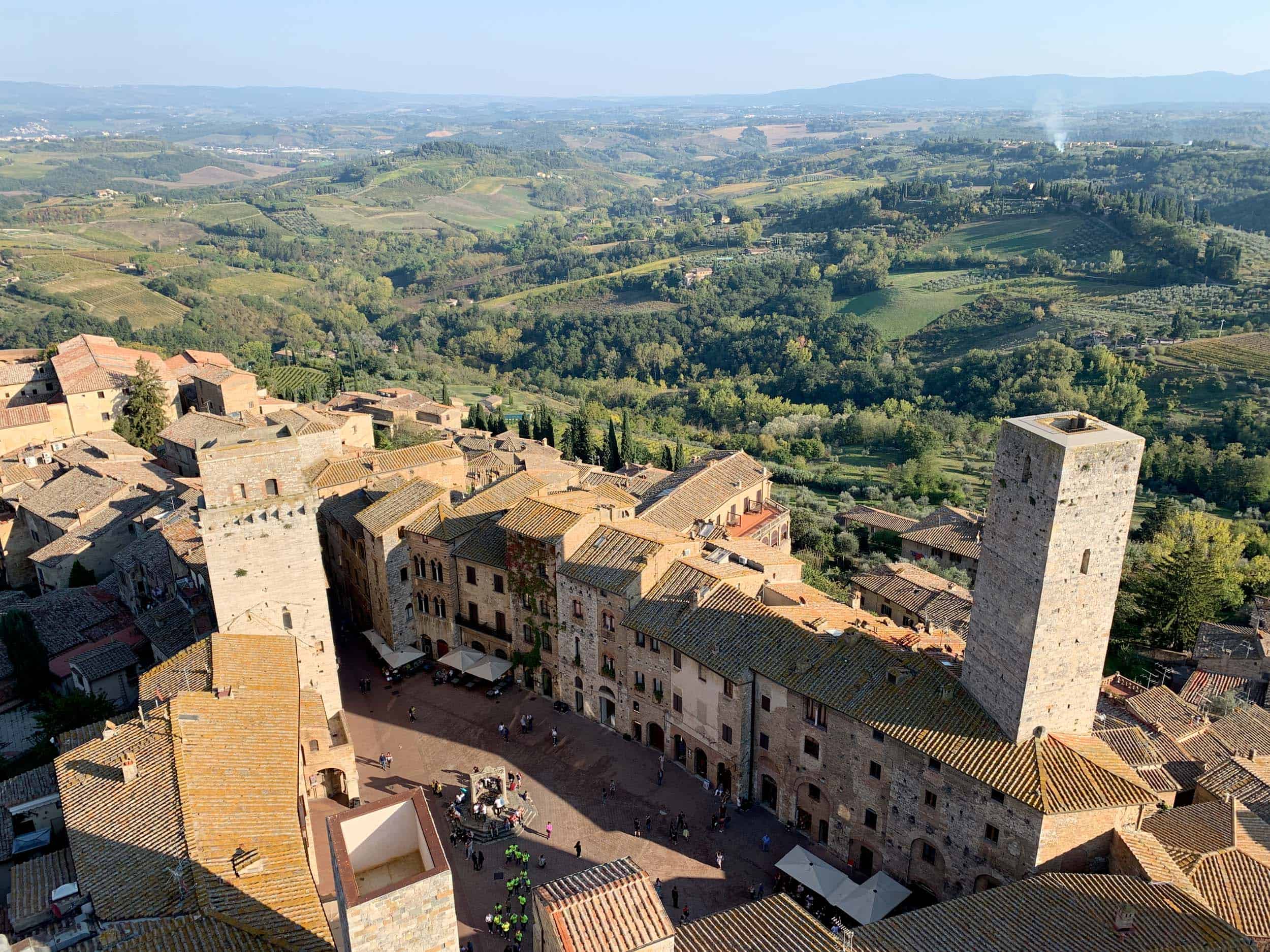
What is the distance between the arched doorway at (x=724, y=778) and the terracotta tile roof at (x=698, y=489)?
14.8 metres

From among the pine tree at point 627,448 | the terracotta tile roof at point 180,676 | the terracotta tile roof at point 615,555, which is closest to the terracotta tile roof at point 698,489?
the terracotta tile roof at point 615,555

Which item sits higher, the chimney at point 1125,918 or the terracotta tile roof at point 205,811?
the terracotta tile roof at point 205,811

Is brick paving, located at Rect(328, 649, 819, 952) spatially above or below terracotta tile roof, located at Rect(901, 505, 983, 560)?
above

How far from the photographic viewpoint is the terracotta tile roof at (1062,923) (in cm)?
2252

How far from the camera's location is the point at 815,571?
55.6 m

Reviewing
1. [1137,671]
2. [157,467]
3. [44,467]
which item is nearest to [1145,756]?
[1137,671]

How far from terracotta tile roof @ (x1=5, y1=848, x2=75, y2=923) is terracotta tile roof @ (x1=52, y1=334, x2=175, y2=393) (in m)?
50.0

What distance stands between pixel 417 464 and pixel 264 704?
2285cm

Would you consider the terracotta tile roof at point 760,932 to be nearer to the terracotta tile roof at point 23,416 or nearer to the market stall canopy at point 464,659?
the market stall canopy at point 464,659

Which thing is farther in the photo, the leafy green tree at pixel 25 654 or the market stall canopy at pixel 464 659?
the market stall canopy at pixel 464 659

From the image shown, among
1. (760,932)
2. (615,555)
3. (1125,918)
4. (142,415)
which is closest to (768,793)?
(615,555)

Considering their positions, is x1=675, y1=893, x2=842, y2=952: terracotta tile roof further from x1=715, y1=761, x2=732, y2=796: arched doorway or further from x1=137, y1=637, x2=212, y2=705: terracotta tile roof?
x1=137, y1=637, x2=212, y2=705: terracotta tile roof

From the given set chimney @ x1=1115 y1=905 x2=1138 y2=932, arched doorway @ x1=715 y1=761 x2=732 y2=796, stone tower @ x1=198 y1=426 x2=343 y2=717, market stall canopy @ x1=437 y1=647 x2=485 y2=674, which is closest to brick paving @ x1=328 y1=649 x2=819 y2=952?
arched doorway @ x1=715 y1=761 x2=732 y2=796

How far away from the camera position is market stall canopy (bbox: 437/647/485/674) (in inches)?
1631
